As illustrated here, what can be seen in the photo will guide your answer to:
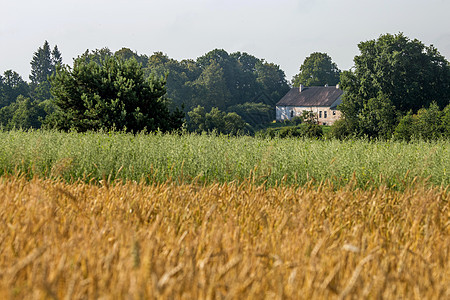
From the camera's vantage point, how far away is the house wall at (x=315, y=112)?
7650cm

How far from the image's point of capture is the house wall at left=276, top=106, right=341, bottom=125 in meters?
76.5

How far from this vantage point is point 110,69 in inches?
771

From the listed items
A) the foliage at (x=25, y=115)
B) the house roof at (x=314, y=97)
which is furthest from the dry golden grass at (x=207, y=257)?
the house roof at (x=314, y=97)

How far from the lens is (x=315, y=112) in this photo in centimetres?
7700

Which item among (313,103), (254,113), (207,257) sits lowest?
(254,113)

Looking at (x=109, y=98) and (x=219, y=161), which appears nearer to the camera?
(x=219, y=161)

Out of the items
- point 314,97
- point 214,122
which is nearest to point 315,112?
point 314,97

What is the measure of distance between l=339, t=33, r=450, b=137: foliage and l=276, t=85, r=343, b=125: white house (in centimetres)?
2723

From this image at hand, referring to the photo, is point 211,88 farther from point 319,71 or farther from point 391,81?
Result: point 391,81

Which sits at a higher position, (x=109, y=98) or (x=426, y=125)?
(x=109, y=98)

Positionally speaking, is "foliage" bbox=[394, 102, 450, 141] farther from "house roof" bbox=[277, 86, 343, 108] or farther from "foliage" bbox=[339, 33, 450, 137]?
"house roof" bbox=[277, 86, 343, 108]

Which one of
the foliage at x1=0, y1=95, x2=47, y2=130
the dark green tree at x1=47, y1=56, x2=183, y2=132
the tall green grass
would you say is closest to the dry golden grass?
the tall green grass

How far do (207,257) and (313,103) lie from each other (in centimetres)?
7799

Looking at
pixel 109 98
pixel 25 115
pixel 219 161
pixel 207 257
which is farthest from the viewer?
pixel 25 115
